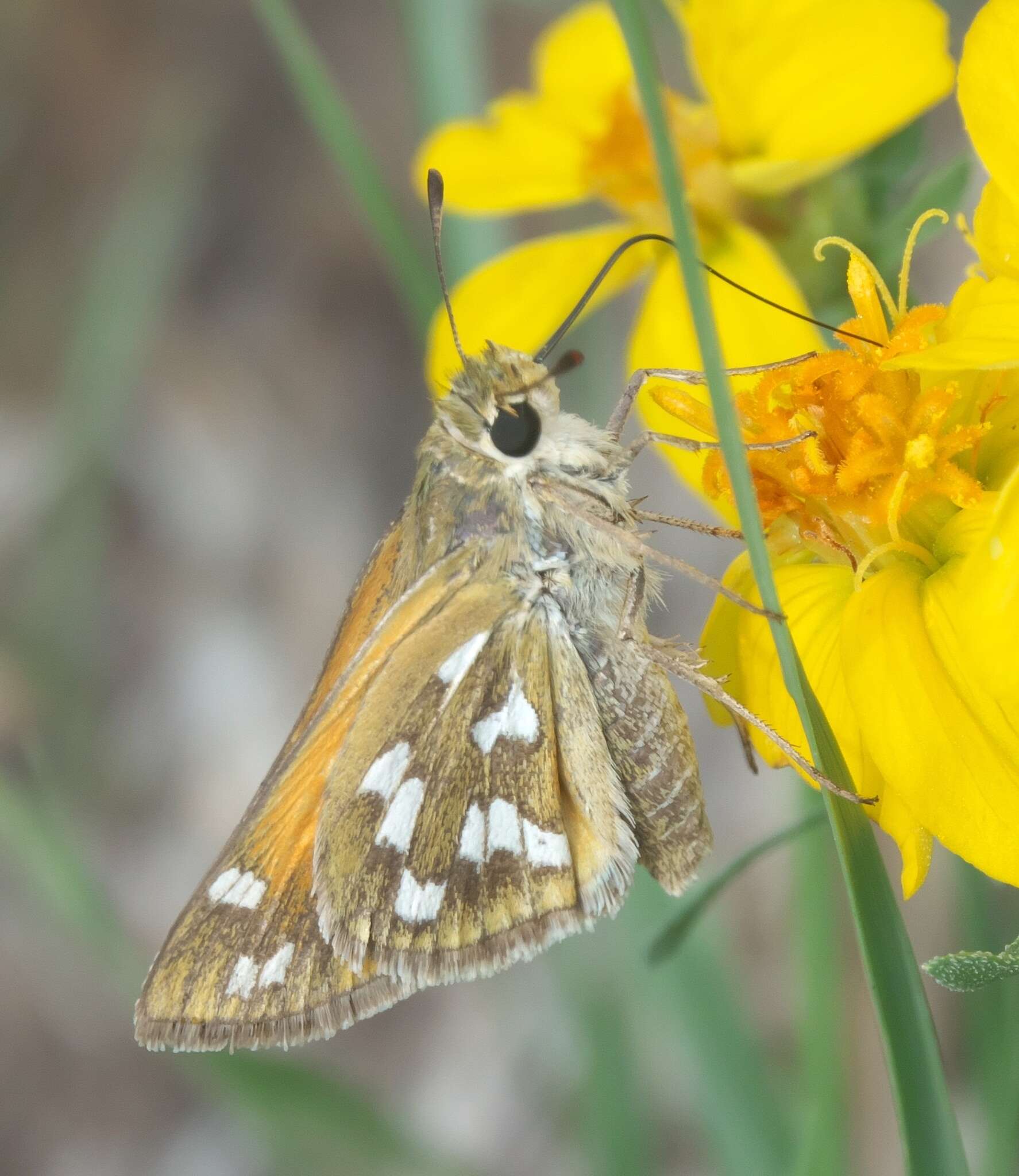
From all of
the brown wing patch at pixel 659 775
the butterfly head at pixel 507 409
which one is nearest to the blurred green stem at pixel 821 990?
the brown wing patch at pixel 659 775

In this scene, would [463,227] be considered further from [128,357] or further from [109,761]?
[109,761]

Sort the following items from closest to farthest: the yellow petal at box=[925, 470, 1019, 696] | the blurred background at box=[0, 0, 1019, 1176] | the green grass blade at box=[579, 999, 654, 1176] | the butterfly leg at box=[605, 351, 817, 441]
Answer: the yellow petal at box=[925, 470, 1019, 696], the butterfly leg at box=[605, 351, 817, 441], the green grass blade at box=[579, 999, 654, 1176], the blurred background at box=[0, 0, 1019, 1176]

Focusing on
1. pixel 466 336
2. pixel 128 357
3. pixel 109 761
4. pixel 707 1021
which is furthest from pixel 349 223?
pixel 707 1021

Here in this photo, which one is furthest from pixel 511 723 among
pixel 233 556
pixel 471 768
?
pixel 233 556

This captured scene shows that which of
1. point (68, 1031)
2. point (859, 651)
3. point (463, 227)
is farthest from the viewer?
point (68, 1031)

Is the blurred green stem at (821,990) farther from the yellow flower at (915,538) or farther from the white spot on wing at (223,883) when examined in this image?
the white spot on wing at (223,883)

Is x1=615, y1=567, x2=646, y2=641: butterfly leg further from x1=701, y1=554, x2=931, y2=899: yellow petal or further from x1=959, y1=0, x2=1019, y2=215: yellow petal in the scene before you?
x1=959, y1=0, x2=1019, y2=215: yellow petal

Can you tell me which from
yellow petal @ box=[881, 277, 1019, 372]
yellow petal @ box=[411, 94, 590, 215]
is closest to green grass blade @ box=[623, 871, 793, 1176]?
yellow petal @ box=[881, 277, 1019, 372]
